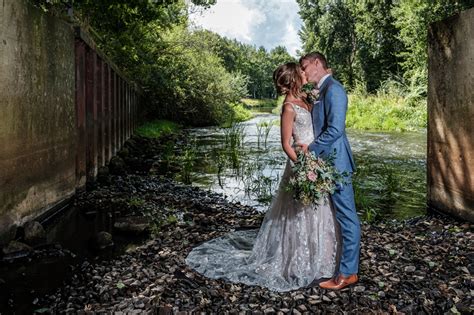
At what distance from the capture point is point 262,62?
128500mm

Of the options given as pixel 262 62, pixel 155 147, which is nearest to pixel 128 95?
pixel 155 147

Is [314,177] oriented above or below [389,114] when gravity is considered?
below

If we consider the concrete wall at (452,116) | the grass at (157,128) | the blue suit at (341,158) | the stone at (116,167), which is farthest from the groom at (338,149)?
the grass at (157,128)

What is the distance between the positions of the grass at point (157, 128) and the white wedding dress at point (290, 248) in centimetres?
2051

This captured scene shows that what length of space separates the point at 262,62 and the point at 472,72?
124 m

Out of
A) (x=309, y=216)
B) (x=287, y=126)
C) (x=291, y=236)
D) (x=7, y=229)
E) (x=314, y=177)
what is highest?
(x=287, y=126)

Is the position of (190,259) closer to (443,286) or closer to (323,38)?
(443,286)

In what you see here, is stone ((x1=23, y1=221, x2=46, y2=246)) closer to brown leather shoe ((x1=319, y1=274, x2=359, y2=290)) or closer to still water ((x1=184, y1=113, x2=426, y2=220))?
brown leather shoe ((x1=319, y1=274, x2=359, y2=290))

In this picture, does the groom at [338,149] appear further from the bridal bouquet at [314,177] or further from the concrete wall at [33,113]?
the concrete wall at [33,113]

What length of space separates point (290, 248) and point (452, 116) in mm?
4086

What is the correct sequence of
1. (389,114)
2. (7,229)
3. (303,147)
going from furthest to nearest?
(389,114)
(7,229)
(303,147)

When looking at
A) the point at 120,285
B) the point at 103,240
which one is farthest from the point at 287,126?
the point at 103,240

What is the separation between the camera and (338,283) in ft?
15.7

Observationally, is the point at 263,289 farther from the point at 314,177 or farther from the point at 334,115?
the point at 334,115
